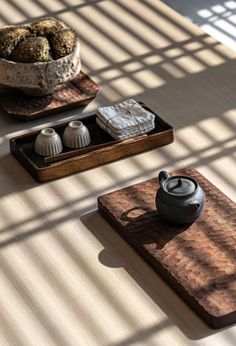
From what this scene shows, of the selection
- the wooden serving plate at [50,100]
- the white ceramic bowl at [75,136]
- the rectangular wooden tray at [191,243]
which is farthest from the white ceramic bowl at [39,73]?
the rectangular wooden tray at [191,243]

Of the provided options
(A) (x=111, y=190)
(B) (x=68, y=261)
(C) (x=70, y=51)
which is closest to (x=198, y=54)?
(C) (x=70, y=51)

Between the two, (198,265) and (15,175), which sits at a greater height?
(198,265)

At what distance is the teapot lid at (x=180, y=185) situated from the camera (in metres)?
2.27

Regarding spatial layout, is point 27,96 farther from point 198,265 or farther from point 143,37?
point 198,265

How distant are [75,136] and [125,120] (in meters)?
0.14

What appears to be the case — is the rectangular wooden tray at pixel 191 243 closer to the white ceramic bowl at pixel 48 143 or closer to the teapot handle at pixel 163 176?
the teapot handle at pixel 163 176

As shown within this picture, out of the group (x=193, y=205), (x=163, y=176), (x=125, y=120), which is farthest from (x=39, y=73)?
(x=193, y=205)

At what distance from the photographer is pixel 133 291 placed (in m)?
2.15

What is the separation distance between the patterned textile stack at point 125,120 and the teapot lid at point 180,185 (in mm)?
327

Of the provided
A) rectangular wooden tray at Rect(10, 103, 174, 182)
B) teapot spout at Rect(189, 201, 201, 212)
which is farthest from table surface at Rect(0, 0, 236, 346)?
teapot spout at Rect(189, 201, 201, 212)

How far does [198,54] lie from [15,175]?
796 millimetres

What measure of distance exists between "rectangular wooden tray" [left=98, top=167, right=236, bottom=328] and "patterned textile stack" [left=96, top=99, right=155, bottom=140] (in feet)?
0.65

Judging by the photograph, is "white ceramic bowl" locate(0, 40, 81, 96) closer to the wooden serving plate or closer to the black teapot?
the wooden serving plate

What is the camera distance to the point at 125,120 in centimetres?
262
